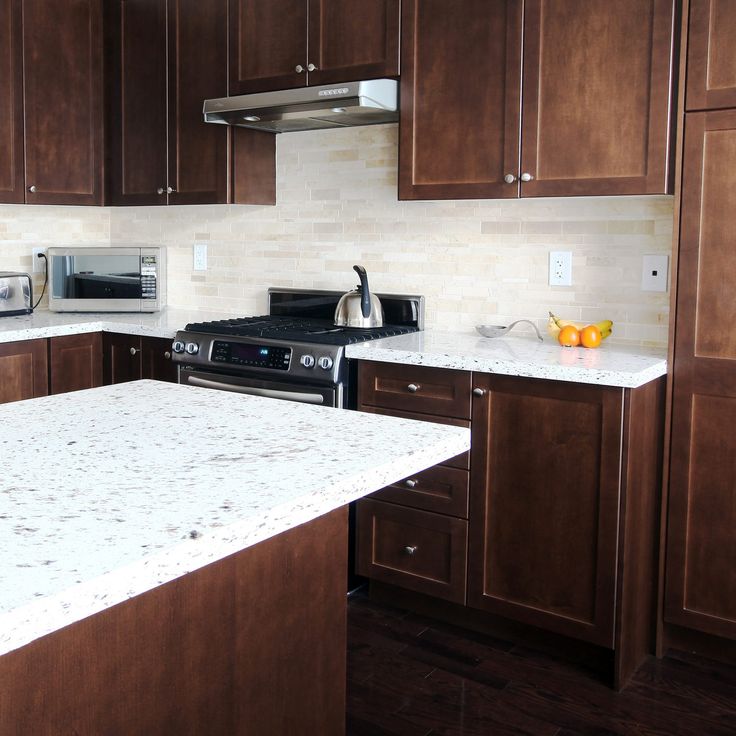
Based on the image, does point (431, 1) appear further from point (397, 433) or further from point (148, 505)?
point (148, 505)

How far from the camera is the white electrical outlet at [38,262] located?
4246 mm

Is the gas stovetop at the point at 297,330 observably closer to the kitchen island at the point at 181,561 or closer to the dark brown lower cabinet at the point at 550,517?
the dark brown lower cabinet at the point at 550,517

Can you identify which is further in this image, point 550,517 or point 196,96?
point 196,96

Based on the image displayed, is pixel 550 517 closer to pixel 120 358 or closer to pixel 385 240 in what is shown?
pixel 385 240

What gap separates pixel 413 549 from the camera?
297 centimetres

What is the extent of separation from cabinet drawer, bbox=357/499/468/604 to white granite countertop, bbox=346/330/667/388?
1.71ft

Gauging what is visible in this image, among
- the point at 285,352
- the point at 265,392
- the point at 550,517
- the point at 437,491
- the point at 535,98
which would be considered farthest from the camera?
the point at 265,392

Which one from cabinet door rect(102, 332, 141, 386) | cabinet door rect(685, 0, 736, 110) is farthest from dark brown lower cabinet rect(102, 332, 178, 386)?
cabinet door rect(685, 0, 736, 110)

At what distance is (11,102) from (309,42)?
1362 millimetres

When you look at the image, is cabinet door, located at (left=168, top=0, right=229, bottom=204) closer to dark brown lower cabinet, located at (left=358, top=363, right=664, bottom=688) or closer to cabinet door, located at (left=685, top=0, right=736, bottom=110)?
dark brown lower cabinet, located at (left=358, top=363, right=664, bottom=688)

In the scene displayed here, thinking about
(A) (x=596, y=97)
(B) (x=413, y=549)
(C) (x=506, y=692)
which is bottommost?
(C) (x=506, y=692)

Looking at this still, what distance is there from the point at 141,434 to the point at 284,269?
7.78 feet

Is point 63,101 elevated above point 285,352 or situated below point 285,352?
above

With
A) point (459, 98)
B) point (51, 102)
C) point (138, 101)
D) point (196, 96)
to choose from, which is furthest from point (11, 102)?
point (459, 98)
